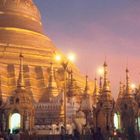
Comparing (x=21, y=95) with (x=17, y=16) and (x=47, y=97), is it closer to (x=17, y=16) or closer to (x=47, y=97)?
(x=47, y=97)

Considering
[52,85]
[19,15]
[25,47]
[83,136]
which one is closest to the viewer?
[83,136]

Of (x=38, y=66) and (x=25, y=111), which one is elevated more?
(x=38, y=66)

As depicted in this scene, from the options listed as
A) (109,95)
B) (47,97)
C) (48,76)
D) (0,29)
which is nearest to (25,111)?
(109,95)

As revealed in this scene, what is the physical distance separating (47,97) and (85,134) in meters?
27.4

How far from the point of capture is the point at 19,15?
68125mm

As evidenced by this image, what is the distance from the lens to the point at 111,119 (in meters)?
37.3

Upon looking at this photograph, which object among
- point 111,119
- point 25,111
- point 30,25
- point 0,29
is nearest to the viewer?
point 111,119

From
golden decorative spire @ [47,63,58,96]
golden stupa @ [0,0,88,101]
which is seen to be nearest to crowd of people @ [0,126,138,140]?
golden decorative spire @ [47,63,58,96]

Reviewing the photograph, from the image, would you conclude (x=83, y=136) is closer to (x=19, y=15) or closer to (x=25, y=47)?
(x=25, y=47)

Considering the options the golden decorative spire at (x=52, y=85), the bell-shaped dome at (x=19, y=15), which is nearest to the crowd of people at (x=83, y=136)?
the golden decorative spire at (x=52, y=85)

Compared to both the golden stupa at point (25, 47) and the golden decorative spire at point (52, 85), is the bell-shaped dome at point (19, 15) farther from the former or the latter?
the golden decorative spire at point (52, 85)

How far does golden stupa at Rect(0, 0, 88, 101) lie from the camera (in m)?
57.2

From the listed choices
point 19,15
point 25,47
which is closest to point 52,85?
point 25,47

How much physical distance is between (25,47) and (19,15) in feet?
26.5
